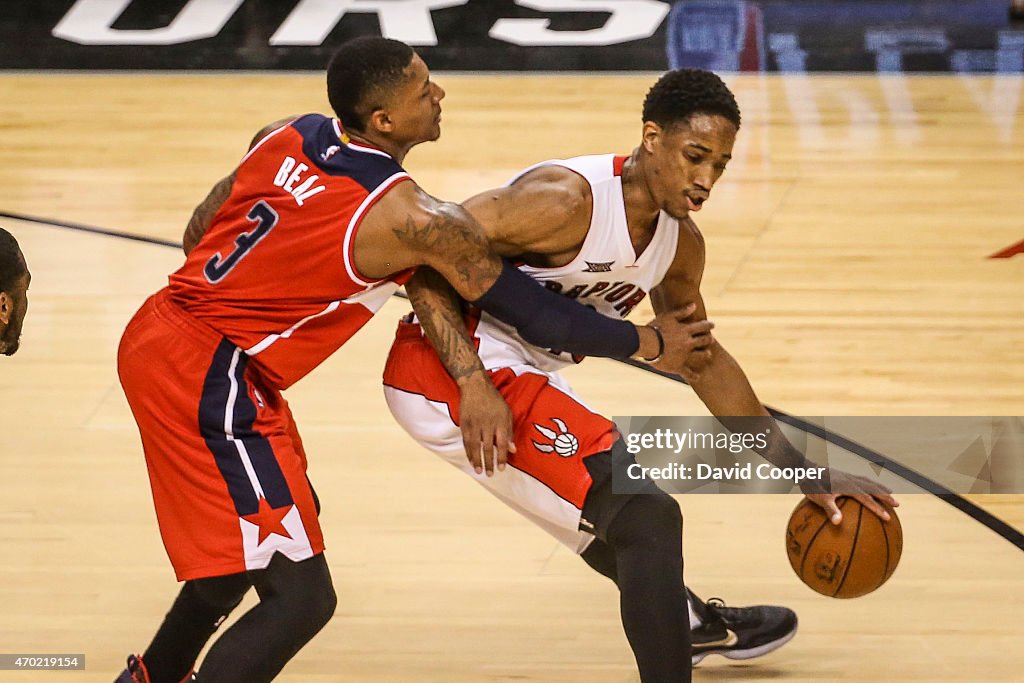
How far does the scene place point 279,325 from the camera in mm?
3359

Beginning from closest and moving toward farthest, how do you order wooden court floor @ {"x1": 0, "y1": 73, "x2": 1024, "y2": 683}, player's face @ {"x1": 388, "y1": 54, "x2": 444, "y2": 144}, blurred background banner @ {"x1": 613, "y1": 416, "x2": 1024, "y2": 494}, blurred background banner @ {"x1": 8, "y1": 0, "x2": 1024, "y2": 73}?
player's face @ {"x1": 388, "y1": 54, "x2": 444, "y2": 144} → wooden court floor @ {"x1": 0, "y1": 73, "x2": 1024, "y2": 683} → blurred background banner @ {"x1": 613, "y1": 416, "x2": 1024, "y2": 494} → blurred background banner @ {"x1": 8, "y1": 0, "x2": 1024, "y2": 73}

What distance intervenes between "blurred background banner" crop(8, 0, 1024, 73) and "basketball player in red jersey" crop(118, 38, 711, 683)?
19.5 feet

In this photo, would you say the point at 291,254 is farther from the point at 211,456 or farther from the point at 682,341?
the point at 682,341

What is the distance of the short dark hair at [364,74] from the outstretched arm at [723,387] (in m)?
0.80

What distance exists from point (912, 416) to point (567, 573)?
1540 mm

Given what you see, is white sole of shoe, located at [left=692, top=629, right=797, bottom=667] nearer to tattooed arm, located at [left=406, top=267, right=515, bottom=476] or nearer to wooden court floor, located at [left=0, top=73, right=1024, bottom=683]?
wooden court floor, located at [left=0, top=73, right=1024, bottom=683]

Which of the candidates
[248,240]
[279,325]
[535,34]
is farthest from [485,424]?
[535,34]

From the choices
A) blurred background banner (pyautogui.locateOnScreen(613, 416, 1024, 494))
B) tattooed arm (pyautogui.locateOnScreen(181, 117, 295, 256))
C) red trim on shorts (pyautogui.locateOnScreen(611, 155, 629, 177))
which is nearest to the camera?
tattooed arm (pyautogui.locateOnScreen(181, 117, 295, 256))

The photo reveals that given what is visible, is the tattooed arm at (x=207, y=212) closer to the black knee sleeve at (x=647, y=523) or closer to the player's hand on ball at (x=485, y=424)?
the player's hand on ball at (x=485, y=424)

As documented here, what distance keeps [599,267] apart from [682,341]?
0.86ft

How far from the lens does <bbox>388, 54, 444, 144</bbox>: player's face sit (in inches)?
134

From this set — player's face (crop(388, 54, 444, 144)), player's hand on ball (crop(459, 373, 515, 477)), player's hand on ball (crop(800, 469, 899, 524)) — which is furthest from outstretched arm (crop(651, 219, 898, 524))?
player's face (crop(388, 54, 444, 144))

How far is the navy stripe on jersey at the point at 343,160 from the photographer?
10.8 ft

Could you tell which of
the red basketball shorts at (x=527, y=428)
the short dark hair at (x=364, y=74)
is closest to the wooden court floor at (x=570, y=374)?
the red basketball shorts at (x=527, y=428)
